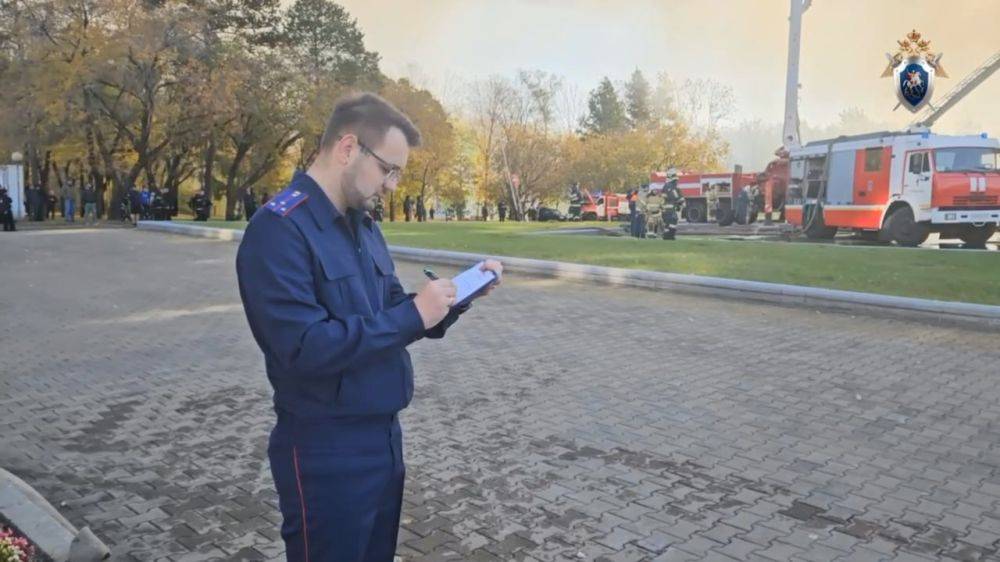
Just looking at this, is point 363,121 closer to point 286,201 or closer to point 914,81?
point 286,201

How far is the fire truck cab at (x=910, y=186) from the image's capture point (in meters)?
19.1

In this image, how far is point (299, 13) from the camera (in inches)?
1970

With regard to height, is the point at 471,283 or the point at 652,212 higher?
the point at 652,212

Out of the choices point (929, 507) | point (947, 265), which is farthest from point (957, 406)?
point (947, 265)

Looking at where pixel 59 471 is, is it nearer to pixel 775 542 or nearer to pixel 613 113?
pixel 775 542

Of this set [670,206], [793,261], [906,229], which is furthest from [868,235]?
[793,261]

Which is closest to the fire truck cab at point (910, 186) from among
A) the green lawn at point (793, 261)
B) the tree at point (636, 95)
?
the green lawn at point (793, 261)

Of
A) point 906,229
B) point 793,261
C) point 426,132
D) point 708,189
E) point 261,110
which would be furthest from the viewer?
point 426,132

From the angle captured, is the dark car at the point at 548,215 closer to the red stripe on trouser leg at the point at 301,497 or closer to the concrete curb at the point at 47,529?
the concrete curb at the point at 47,529

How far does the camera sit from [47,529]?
3504 millimetres

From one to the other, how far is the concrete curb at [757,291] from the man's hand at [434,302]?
484 centimetres

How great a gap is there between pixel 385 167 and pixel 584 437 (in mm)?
3428

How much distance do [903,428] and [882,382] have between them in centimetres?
129

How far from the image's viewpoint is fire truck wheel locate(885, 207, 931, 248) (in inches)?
784
